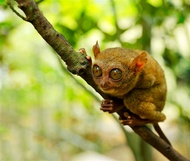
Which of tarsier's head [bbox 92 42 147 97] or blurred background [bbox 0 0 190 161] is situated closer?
tarsier's head [bbox 92 42 147 97]

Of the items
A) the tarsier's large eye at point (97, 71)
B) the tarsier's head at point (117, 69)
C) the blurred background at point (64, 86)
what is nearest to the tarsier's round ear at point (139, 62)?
the tarsier's head at point (117, 69)

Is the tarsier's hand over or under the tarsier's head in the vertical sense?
under

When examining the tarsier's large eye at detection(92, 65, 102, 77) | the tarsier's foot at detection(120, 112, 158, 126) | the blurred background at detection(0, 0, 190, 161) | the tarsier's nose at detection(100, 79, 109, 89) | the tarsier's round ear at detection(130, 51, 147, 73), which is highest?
the blurred background at detection(0, 0, 190, 161)

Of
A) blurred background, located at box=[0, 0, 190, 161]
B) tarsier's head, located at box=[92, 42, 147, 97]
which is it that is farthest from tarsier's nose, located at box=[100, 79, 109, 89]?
blurred background, located at box=[0, 0, 190, 161]

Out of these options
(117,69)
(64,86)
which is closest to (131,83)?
(117,69)

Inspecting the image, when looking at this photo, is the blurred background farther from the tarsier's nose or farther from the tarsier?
the tarsier's nose

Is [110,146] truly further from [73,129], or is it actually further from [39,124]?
[39,124]
